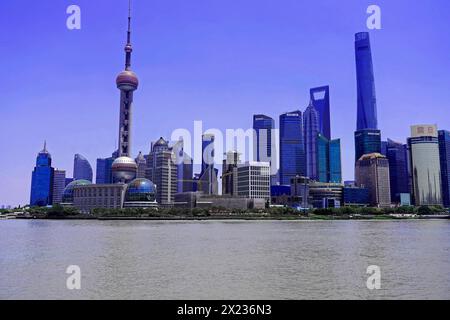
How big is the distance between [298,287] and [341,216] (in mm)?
165143

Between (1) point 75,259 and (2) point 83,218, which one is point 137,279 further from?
(2) point 83,218

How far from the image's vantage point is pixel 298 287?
90.6 feet
